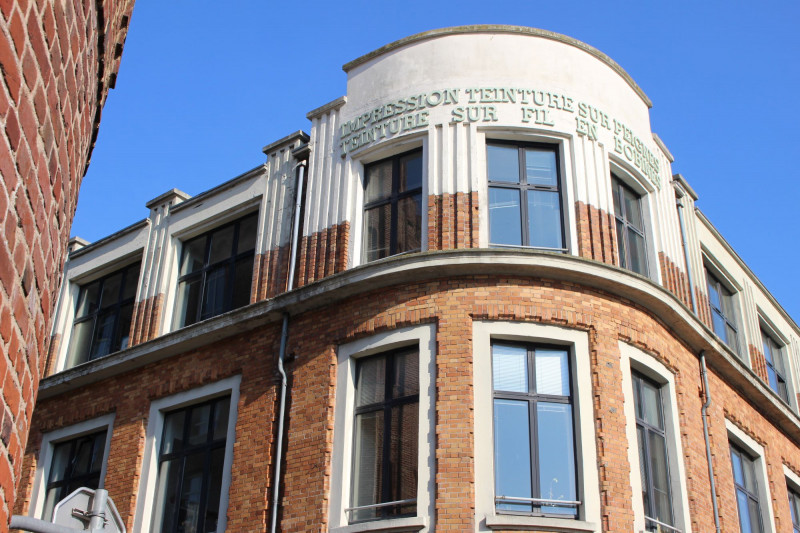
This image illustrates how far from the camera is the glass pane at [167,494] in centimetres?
1583

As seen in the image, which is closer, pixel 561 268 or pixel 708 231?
pixel 561 268

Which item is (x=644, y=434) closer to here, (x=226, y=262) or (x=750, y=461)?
(x=750, y=461)

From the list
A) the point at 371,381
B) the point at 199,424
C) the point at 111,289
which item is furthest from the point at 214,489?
the point at 111,289

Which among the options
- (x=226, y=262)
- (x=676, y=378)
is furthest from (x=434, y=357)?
(x=226, y=262)

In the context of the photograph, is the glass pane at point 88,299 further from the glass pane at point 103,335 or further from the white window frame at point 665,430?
the white window frame at point 665,430

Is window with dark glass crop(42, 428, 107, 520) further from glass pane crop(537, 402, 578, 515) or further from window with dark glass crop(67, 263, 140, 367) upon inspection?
glass pane crop(537, 402, 578, 515)

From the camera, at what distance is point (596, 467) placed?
43.1ft

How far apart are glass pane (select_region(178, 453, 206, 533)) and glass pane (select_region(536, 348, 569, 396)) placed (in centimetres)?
601

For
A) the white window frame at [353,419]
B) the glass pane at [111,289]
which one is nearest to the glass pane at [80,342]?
the glass pane at [111,289]

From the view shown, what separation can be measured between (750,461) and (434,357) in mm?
7947

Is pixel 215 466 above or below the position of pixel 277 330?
below

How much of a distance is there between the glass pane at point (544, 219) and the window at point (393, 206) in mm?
1848

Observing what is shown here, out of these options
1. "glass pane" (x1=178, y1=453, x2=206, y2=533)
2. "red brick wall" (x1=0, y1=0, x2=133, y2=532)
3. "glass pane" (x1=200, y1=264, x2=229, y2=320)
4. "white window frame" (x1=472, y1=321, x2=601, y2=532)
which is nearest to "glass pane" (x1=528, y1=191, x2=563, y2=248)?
"white window frame" (x1=472, y1=321, x2=601, y2=532)

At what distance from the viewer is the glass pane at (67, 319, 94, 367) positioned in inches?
794
